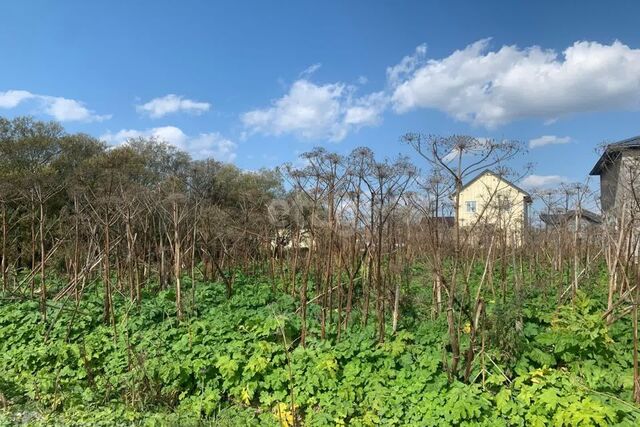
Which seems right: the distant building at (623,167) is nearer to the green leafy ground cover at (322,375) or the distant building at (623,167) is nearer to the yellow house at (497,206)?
the yellow house at (497,206)

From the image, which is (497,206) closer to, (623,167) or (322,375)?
(623,167)

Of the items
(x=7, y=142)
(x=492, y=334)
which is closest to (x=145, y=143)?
(x=7, y=142)

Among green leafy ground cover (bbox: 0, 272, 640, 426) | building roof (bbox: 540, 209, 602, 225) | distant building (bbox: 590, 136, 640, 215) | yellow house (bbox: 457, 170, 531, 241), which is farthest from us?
building roof (bbox: 540, 209, 602, 225)

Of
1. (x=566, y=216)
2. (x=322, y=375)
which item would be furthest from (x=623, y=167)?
(x=322, y=375)

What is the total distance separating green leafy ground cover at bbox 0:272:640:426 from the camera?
146 inches

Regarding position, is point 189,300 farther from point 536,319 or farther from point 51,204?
point 51,204

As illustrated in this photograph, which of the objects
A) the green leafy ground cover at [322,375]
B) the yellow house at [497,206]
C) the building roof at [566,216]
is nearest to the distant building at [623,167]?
the building roof at [566,216]

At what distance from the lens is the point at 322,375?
4.27 meters

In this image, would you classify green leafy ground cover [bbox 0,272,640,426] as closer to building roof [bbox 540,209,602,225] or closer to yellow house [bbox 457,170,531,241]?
yellow house [bbox 457,170,531,241]

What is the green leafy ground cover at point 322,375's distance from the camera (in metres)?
3.70

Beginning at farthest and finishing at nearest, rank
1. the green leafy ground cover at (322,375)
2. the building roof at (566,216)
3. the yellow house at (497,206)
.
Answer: the building roof at (566,216), the yellow house at (497,206), the green leafy ground cover at (322,375)

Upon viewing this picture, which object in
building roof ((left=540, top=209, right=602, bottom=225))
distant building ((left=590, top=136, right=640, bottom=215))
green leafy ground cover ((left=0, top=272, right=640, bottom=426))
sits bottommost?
green leafy ground cover ((left=0, top=272, right=640, bottom=426))

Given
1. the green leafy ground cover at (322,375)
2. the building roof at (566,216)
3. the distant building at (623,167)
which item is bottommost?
the green leafy ground cover at (322,375)

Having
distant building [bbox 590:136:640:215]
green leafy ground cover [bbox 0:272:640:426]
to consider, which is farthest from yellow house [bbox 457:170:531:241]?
green leafy ground cover [bbox 0:272:640:426]
